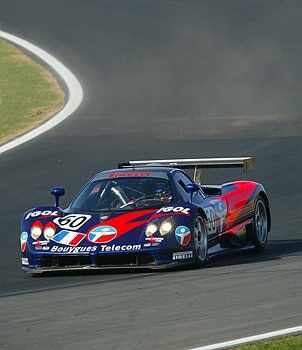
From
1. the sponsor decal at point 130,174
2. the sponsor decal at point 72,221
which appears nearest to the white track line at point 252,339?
the sponsor decal at point 72,221

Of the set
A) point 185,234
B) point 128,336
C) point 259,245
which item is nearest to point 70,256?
point 185,234

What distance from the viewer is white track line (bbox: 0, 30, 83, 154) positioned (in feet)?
74.0

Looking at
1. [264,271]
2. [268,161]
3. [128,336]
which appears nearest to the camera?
[128,336]

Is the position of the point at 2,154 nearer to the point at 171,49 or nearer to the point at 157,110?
the point at 157,110

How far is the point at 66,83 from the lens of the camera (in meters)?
27.4

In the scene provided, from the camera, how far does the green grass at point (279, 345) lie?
8008 millimetres

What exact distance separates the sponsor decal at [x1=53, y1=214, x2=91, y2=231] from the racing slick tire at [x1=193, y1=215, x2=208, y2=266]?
Result: 3.88 feet

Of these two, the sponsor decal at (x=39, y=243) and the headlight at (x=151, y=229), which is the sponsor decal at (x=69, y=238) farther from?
the headlight at (x=151, y=229)

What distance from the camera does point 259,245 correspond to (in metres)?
14.3

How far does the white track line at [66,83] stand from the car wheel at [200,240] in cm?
904

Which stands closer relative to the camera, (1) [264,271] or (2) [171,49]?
(1) [264,271]

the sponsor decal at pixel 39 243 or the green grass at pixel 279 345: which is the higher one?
the sponsor decal at pixel 39 243

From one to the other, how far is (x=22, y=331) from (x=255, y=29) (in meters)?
23.2

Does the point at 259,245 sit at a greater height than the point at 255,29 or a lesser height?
lesser
